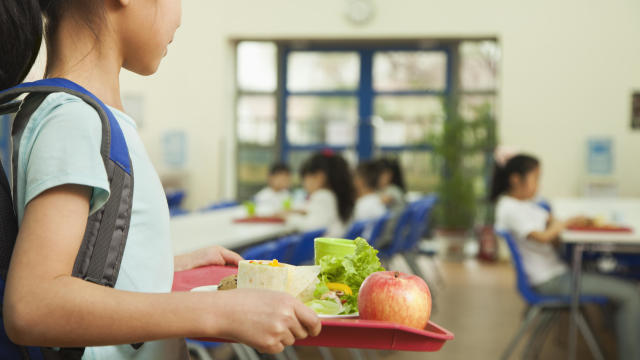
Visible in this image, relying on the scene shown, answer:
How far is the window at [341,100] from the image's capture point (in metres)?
10.2

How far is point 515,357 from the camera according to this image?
4.29 metres

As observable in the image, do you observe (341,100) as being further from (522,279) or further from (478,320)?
(522,279)

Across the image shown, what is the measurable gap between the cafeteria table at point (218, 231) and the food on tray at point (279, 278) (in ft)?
7.42

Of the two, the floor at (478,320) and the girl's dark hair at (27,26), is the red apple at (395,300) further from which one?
the floor at (478,320)

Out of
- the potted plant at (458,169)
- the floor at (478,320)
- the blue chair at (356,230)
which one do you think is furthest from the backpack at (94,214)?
the potted plant at (458,169)

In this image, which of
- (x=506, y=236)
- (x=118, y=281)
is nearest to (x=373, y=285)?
(x=118, y=281)

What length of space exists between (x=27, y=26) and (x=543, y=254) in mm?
3451

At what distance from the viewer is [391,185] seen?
7586 mm

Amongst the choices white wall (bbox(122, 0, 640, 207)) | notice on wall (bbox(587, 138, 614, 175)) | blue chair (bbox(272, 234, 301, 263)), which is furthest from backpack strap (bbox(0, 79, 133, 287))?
notice on wall (bbox(587, 138, 614, 175))

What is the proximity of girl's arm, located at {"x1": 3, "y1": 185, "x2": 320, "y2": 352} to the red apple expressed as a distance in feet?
0.41

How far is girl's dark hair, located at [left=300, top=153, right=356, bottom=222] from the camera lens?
5.20 m

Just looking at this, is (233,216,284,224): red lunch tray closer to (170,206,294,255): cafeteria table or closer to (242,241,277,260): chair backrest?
(170,206,294,255): cafeteria table

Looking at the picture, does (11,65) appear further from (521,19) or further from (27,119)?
(521,19)

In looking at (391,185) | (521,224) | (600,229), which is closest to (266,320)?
(521,224)
